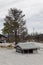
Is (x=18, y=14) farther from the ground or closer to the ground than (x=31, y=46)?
farther from the ground

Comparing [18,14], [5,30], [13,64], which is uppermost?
[18,14]

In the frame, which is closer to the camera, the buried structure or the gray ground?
the gray ground

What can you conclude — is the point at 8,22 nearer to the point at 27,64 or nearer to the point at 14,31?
the point at 14,31

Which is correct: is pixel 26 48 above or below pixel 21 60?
above

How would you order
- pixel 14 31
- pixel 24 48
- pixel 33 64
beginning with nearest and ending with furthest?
1. pixel 33 64
2. pixel 24 48
3. pixel 14 31

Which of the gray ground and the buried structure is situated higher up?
the buried structure

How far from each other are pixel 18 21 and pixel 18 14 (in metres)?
1.53

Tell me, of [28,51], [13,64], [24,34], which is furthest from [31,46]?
[24,34]

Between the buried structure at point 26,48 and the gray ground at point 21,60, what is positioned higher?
the buried structure at point 26,48

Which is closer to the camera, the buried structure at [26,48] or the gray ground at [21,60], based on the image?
the gray ground at [21,60]

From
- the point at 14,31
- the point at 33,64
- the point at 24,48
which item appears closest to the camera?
the point at 33,64

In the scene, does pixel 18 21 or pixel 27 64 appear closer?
pixel 27 64

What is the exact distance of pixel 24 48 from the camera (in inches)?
649

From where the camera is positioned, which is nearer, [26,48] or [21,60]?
[21,60]
